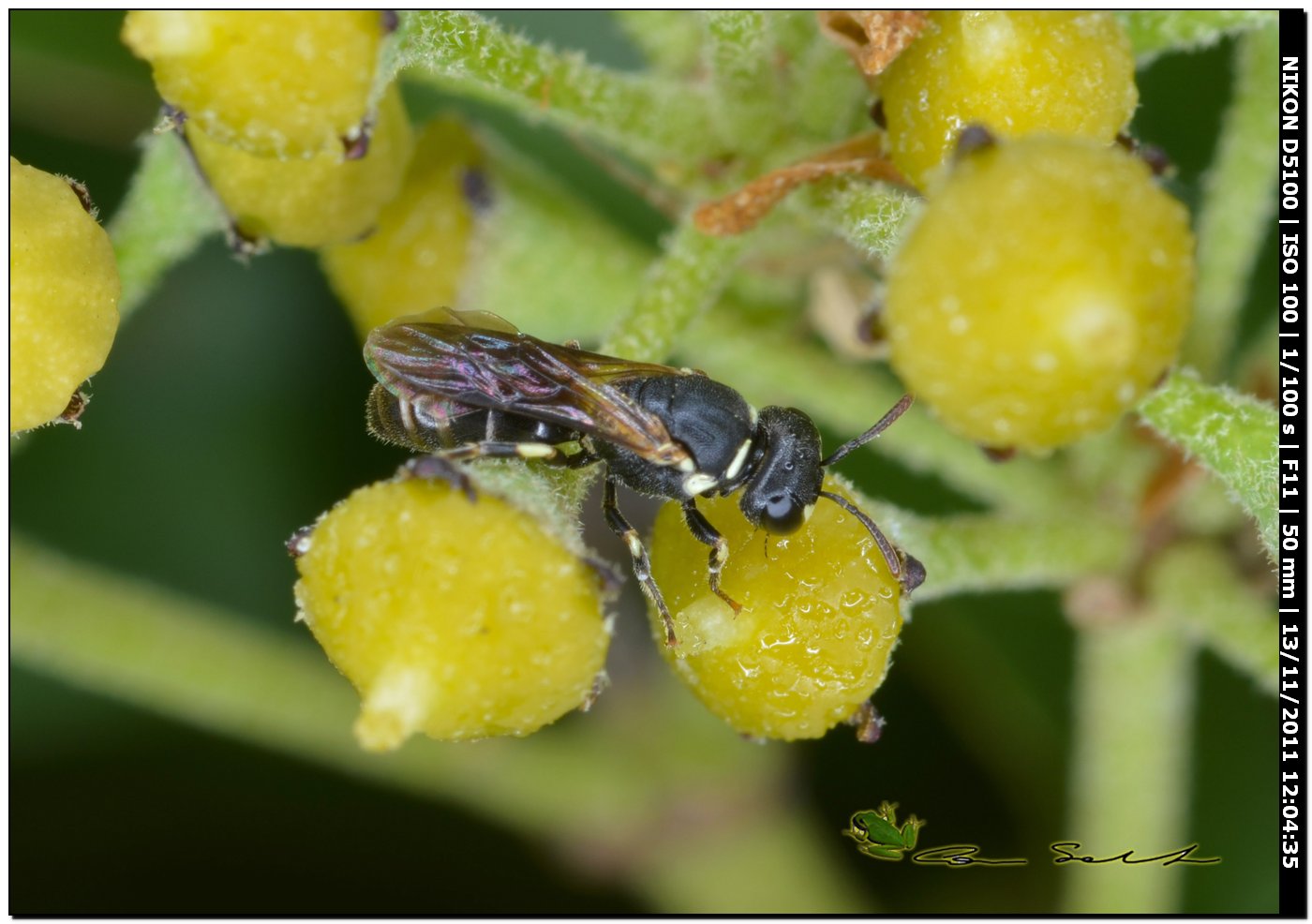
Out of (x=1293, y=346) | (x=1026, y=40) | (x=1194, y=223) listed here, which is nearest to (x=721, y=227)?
(x=1026, y=40)

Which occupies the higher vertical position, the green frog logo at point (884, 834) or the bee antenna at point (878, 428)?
the bee antenna at point (878, 428)

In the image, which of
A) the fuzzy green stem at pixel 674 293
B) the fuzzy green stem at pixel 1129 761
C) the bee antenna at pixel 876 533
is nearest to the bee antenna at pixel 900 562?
the bee antenna at pixel 876 533

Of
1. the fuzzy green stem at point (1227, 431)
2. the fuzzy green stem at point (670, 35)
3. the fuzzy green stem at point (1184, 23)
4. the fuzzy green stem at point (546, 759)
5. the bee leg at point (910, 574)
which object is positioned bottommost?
the fuzzy green stem at point (546, 759)

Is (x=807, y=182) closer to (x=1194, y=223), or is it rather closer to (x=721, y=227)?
(x=721, y=227)

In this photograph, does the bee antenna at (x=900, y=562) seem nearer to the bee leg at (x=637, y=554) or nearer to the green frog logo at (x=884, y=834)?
the bee leg at (x=637, y=554)

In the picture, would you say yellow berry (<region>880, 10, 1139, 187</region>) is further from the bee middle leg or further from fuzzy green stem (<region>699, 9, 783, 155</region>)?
the bee middle leg

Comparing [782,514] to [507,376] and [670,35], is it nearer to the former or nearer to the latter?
[507,376]
